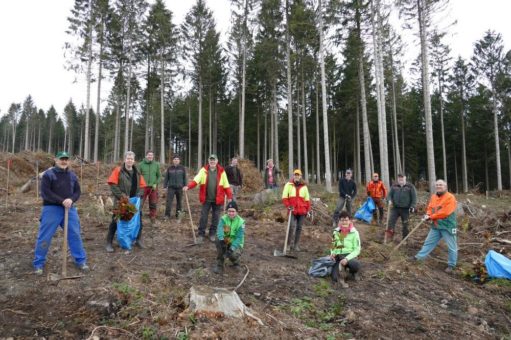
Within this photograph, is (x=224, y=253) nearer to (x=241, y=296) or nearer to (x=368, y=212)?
(x=241, y=296)

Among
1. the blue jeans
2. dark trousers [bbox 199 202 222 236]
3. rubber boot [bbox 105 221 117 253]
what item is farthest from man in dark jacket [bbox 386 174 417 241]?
rubber boot [bbox 105 221 117 253]

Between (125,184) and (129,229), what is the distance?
90 centimetres

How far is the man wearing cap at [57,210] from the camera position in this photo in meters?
5.08

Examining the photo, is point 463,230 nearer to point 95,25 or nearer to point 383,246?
point 383,246

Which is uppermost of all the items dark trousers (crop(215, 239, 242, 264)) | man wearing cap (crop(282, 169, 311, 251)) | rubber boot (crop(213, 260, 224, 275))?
man wearing cap (crop(282, 169, 311, 251))

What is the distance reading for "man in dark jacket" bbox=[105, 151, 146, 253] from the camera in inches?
250

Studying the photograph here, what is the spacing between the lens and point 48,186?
16.8 ft

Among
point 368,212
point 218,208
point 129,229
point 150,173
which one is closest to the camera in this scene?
point 129,229

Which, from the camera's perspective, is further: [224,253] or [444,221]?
[444,221]

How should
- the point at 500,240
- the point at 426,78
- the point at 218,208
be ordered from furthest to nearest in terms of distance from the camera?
the point at 426,78 → the point at 500,240 → the point at 218,208

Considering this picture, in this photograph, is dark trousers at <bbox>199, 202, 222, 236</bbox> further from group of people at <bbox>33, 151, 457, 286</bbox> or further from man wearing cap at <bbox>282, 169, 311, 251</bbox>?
man wearing cap at <bbox>282, 169, 311, 251</bbox>

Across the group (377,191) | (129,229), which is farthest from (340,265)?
(377,191)

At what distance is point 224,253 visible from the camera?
572cm

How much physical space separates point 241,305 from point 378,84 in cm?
→ 1417
